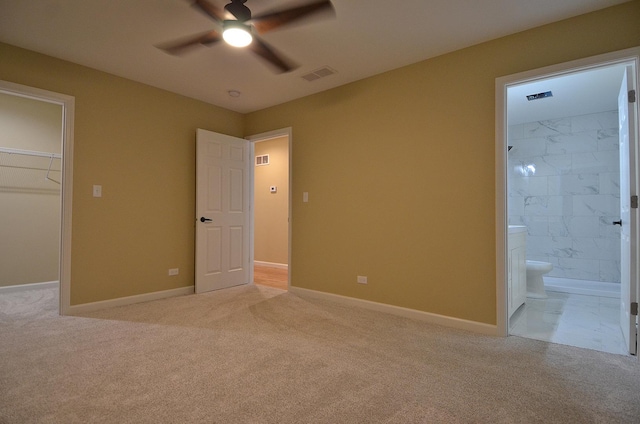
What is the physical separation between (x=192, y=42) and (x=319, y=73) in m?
1.53

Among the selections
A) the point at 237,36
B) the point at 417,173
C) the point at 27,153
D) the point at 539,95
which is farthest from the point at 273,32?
the point at 27,153

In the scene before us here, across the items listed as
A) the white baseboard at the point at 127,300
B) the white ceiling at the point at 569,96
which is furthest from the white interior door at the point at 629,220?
the white baseboard at the point at 127,300

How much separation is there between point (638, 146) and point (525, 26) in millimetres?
1249

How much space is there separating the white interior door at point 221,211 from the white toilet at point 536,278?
3.86 meters

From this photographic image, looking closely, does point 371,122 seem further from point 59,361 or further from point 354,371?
point 59,361

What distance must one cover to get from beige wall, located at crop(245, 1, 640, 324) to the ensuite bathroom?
1236 millimetres

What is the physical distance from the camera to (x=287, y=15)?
6.62 ft

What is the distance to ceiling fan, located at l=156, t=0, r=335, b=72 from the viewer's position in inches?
76.6

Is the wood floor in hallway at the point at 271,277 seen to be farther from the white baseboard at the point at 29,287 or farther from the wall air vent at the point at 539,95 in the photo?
the wall air vent at the point at 539,95

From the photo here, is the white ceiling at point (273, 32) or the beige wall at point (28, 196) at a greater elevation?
the white ceiling at point (273, 32)

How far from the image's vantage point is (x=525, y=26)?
266cm

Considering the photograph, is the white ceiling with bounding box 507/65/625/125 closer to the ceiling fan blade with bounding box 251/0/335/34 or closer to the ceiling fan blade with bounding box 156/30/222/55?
the ceiling fan blade with bounding box 251/0/335/34

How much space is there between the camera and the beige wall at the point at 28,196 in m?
4.22

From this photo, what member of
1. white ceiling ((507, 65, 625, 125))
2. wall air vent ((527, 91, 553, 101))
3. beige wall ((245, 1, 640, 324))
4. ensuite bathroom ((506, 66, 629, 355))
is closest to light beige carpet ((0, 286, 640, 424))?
beige wall ((245, 1, 640, 324))
